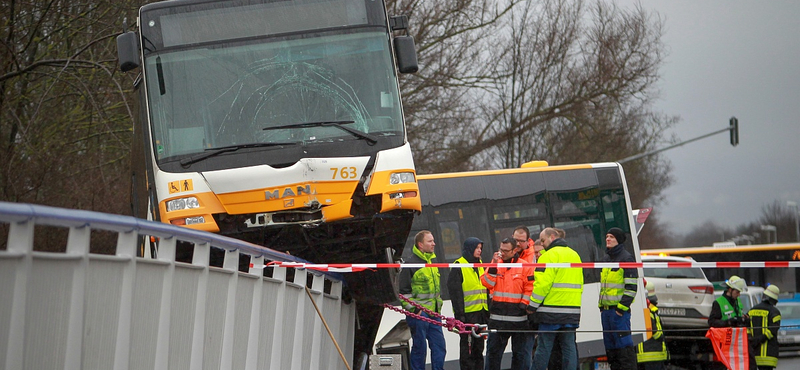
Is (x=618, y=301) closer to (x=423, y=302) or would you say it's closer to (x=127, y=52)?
(x=423, y=302)

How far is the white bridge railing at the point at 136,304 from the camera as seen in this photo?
3723 millimetres

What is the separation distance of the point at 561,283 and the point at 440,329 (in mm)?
1727

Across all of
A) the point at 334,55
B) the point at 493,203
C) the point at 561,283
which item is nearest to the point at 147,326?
the point at 334,55

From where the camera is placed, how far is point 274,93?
910 cm

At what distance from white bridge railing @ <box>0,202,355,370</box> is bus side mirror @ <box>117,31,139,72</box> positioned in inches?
116

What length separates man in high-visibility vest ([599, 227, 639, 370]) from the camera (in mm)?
11961

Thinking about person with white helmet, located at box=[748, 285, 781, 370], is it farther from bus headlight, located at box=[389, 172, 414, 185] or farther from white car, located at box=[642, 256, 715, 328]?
white car, located at box=[642, 256, 715, 328]

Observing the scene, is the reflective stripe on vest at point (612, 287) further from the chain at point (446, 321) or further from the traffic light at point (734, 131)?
the traffic light at point (734, 131)

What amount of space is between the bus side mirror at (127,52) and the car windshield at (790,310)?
1846 cm

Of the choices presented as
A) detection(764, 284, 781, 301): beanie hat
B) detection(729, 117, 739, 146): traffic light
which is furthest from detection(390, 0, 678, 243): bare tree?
detection(764, 284, 781, 301): beanie hat

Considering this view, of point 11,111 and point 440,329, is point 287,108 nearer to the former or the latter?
point 440,329

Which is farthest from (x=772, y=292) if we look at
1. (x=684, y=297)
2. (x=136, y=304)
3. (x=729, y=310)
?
(x=136, y=304)

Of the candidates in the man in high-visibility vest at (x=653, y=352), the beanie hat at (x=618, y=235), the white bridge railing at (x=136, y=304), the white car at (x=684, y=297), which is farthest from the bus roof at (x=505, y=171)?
the white car at (x=684, y=297)

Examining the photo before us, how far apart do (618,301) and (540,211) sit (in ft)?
8.03
